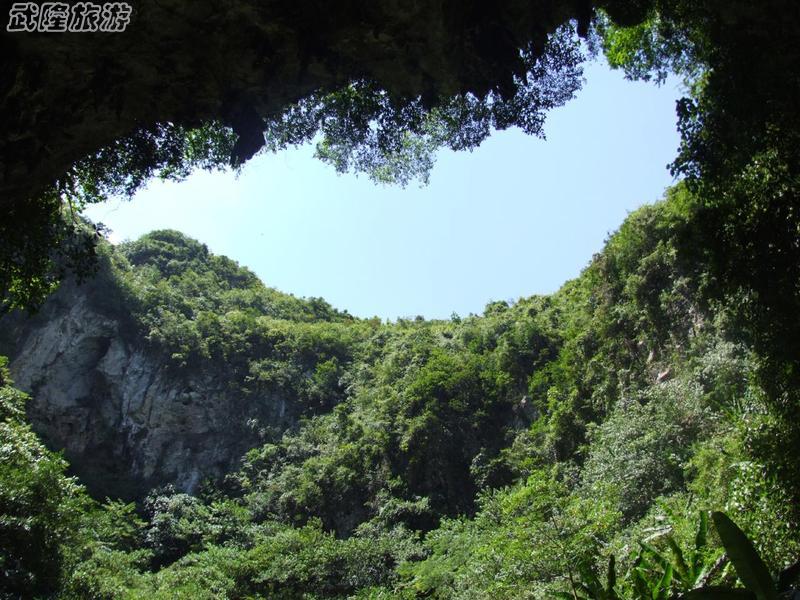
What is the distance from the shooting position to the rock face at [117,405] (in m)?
26.4

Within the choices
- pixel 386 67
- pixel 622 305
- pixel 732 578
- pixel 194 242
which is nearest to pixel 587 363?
pixel 622 305

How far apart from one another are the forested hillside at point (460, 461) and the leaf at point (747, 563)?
2987 millimetres

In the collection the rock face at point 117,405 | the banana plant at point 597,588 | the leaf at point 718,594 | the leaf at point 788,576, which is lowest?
the banana plant at point 597,588

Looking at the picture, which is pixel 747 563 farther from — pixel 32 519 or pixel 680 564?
pixel 32 519

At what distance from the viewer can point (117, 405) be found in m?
27.9

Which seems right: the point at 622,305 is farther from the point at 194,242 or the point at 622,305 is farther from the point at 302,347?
the point at 194,242

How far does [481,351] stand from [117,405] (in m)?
17.7

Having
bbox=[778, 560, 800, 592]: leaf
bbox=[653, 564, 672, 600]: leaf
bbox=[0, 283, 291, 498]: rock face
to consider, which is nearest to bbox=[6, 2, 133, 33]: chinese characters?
bbox=[778, 560, 800, 592]: leaf

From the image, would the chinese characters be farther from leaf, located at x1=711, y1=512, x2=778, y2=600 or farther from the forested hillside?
leaf, located at x1=711, y1=512, x2=778, y2=600

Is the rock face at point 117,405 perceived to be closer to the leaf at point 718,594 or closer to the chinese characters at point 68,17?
the chinese characters at point 68,17

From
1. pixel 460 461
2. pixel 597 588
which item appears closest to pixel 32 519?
pixel 597 588

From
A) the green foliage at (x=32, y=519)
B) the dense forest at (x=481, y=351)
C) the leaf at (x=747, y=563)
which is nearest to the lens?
the leaf at (x=747, y=563)

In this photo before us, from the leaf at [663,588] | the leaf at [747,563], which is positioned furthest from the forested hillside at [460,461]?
the leaf at [747,563]

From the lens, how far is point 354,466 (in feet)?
77.2
